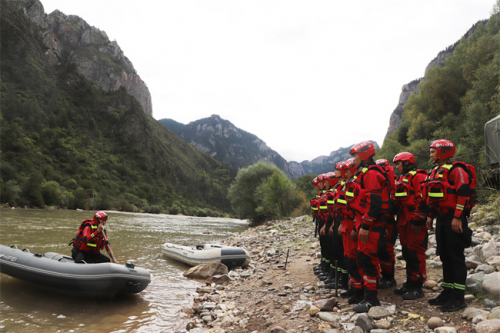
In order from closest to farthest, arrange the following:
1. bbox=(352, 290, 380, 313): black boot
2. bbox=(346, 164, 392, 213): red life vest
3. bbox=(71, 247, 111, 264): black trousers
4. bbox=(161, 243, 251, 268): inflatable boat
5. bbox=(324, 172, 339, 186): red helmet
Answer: bbox=(352, 290, 380, 313): black boot < bbox=(346, 164, 392, 213): red life vest < bbox=(71, 247, 111, 264): black trousers < bbox=(324, 172, 339, 186): red helmet < bbox=(161, 243, 251, 268): inflatable boat

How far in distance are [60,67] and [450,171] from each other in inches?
3973

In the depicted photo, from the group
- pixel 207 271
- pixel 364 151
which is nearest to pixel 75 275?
pixel 207 271

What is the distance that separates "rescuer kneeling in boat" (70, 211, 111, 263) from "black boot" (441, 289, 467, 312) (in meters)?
6.87

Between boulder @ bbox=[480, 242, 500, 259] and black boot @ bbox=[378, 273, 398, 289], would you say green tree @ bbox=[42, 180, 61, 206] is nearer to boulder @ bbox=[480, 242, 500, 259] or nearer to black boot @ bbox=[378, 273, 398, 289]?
black boot @ bbox=[378, 273, 398, 289]

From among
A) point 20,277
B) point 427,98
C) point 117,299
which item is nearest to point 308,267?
point 117,299

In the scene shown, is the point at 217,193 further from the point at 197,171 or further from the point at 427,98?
the point at 427,98

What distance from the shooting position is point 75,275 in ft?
20.2

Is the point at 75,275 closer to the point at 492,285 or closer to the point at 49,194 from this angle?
the point at 492,285

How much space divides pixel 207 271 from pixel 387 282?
5697mm

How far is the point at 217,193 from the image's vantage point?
11425 cm

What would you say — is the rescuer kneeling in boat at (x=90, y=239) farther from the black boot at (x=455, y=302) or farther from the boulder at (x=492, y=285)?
the boulder at (x=492, y=285)

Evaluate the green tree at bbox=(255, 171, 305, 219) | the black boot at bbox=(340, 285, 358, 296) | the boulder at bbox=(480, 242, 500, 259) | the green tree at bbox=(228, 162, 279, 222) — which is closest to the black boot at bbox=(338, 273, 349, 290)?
the black boot at bbox=(340, 285, 358, 296)

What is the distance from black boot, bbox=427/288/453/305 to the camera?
11.6ft

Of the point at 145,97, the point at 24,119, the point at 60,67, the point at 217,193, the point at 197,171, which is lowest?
the point at 217,193
